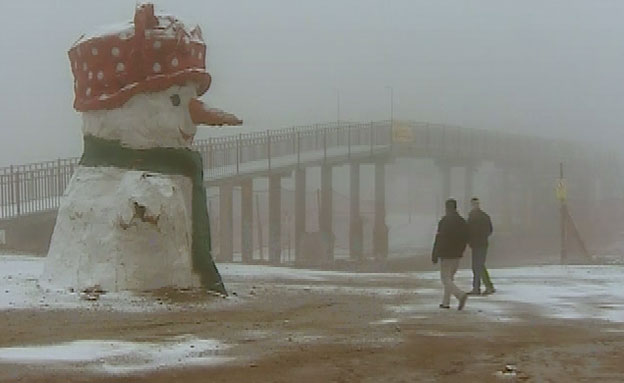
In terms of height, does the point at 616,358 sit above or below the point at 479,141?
below

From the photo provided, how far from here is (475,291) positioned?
47.1 ft

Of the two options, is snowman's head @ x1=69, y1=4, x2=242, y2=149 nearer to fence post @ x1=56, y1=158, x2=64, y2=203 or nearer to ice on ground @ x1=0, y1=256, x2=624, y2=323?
ice on ground @ x1=0, y1=256, x2=624, y2=323

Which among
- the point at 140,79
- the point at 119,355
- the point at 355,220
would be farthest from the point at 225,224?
the point at 119,355

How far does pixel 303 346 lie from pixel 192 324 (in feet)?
6.26

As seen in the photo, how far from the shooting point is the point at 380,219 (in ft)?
142

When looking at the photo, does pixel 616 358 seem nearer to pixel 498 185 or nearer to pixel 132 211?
pixel 132 211

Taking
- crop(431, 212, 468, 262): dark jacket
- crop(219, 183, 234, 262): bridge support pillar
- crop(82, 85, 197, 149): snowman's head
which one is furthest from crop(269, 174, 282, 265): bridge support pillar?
crop(431, 212, 468, 262): dark jacket

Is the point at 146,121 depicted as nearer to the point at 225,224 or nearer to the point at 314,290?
the point at 314,290

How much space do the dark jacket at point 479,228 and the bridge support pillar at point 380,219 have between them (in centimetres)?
2497

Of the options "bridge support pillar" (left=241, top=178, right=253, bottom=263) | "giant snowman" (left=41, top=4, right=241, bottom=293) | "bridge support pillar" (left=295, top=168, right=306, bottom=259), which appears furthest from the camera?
"bridge support pillar" (left=295, top=168, right=306, bottom=259)

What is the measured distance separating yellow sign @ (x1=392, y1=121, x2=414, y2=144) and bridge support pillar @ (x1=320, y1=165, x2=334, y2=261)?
6.60 metres

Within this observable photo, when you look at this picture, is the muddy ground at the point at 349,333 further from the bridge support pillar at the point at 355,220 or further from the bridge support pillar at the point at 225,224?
the bridge support pillar at the point at 355,220

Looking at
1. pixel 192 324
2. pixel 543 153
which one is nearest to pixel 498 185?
pixel 543 153

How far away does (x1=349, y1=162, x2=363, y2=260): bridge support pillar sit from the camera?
137 ft
